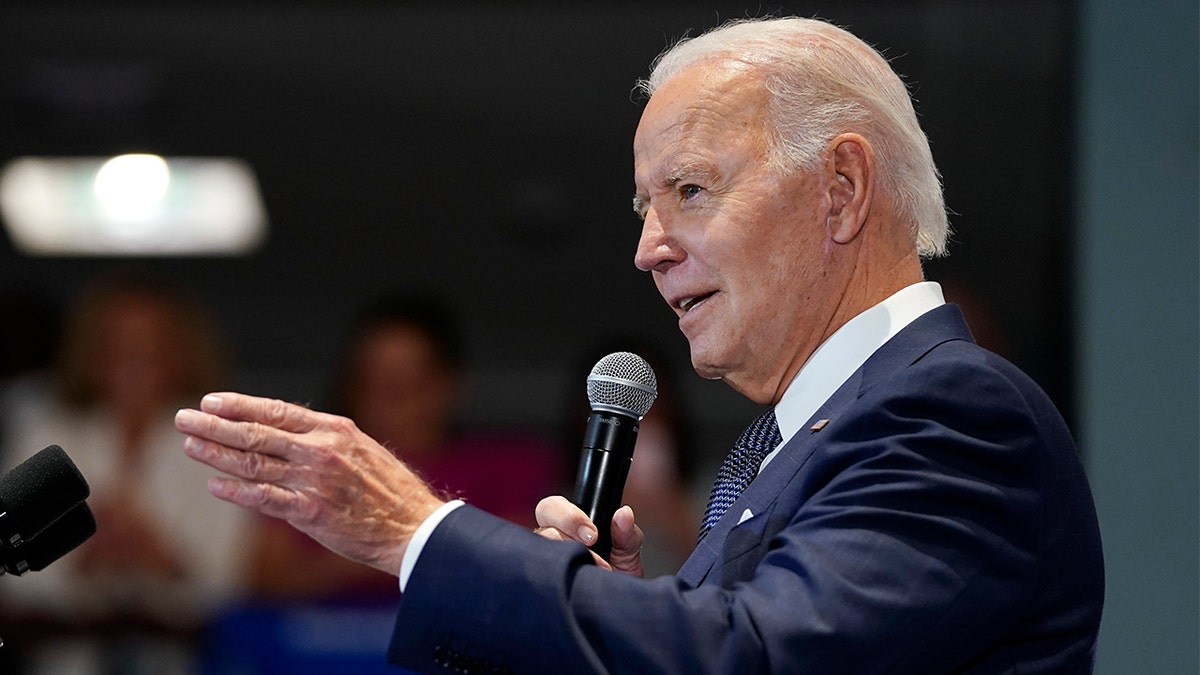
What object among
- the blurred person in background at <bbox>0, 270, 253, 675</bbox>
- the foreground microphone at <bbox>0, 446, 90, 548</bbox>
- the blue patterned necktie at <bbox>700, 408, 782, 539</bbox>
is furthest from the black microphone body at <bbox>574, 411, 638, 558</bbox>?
the blurred person in background at <bbox>0, 270, 253, 675</bbox>

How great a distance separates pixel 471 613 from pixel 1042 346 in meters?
2.81

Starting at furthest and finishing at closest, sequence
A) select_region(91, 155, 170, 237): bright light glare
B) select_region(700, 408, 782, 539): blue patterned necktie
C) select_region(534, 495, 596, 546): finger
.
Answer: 1. select_region(91, 155, 170, 237): bright light glare
2. select_region(700, 408, 782, 539): blue patterned necktie
3. select_region(534, 495, 596, 546): finger

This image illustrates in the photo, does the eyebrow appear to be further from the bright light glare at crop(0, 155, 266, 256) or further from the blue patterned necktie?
the bright light glare at crop(0, 155, 266, 256)

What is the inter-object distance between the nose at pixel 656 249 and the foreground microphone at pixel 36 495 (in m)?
0.71

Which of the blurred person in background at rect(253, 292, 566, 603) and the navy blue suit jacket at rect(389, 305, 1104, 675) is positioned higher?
the navy blue suit jacket at rect(389, 305, 1104, 675)

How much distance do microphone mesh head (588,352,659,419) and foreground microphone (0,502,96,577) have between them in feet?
1.90

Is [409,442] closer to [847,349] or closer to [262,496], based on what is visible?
[847,349]

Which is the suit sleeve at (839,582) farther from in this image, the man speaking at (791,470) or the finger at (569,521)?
the finger at (569,521)

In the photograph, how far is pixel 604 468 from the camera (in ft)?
5.34

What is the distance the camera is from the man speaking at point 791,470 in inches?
48.8

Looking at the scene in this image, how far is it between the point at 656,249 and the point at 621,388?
18cm

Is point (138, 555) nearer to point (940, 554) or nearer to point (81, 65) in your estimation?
point (81, 65)

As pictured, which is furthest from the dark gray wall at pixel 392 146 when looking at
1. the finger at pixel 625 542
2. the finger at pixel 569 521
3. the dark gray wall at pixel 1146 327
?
the finger at pixel 569 521

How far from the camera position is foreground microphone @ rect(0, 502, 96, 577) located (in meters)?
1.31
